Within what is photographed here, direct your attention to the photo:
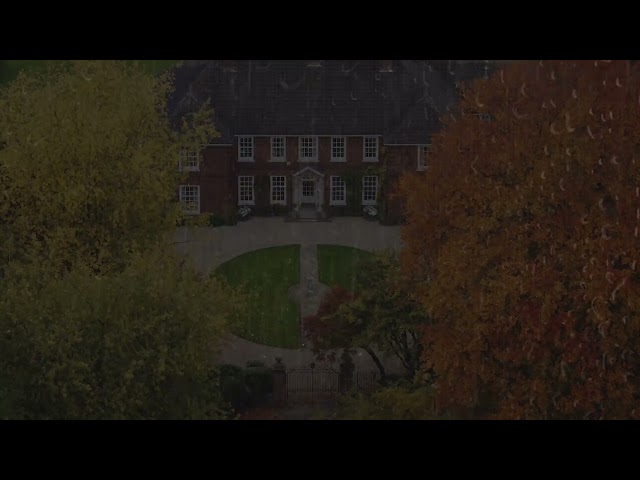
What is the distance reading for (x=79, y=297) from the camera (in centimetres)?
1270

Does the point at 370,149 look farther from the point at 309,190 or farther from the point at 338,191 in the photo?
the point at 309,190

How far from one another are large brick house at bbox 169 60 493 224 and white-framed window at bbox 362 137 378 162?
18 mm

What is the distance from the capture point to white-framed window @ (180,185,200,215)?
15.5 m

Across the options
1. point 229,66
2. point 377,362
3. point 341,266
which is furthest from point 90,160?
point 377,362

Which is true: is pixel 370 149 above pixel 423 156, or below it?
above

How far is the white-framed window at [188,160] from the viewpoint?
15555mm

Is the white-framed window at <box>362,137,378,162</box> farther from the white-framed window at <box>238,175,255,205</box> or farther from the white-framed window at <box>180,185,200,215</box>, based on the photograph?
the white-framed window at <box>180,185,200,215</box>

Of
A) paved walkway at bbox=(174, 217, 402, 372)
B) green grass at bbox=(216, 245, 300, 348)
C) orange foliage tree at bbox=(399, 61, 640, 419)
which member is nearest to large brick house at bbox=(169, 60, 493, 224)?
paved walkway at bbox=(174, 217, 402, 372)

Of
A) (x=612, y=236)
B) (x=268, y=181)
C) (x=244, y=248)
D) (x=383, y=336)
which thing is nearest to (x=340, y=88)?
(x=268, y=181)

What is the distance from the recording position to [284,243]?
15.6 m

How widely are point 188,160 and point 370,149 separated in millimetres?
3025

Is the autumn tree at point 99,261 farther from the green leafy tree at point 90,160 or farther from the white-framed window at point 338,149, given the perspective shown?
the white-framed window at point 338,149

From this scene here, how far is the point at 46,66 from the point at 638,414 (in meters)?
10.5

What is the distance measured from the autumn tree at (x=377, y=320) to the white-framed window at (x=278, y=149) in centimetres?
236
